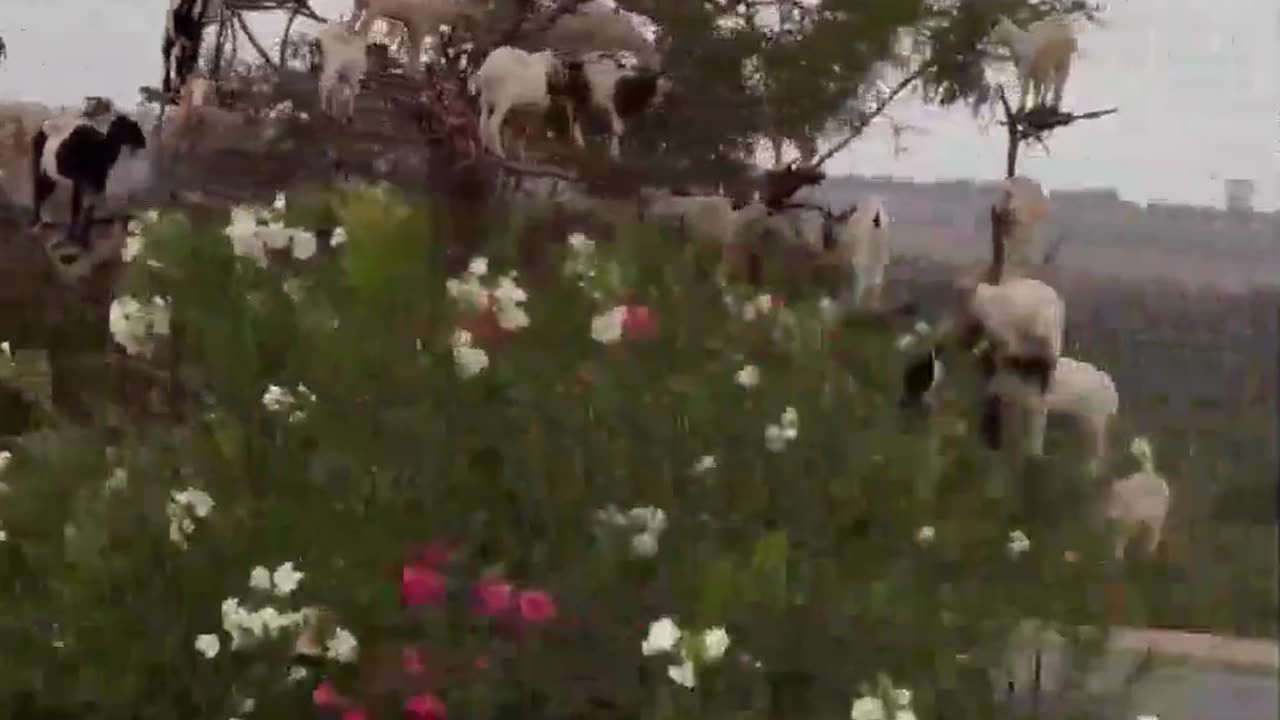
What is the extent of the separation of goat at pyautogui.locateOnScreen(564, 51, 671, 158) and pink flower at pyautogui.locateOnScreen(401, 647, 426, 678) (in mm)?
434

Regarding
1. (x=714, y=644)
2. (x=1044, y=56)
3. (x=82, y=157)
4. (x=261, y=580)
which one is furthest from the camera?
(x=82, y=157)

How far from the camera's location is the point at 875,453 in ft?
2.12

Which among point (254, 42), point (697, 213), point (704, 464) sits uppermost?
point (254, 42)

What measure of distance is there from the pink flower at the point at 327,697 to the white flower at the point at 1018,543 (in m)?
0.32

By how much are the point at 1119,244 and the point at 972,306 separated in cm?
11

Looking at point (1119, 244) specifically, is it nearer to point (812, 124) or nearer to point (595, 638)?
point (812, 124)

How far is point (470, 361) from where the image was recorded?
0.64 metres

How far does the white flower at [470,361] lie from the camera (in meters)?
0.64

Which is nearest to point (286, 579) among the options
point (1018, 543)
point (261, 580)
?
point (261, 580)

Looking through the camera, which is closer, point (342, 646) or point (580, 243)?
point (342, 646)

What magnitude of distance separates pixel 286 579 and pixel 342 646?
4 centimetres

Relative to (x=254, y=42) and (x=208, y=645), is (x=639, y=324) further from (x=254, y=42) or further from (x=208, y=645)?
(x=254, y=42)

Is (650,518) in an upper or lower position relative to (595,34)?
lower

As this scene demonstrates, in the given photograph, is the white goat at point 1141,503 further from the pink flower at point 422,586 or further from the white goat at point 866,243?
the pink flower at point 422,586
